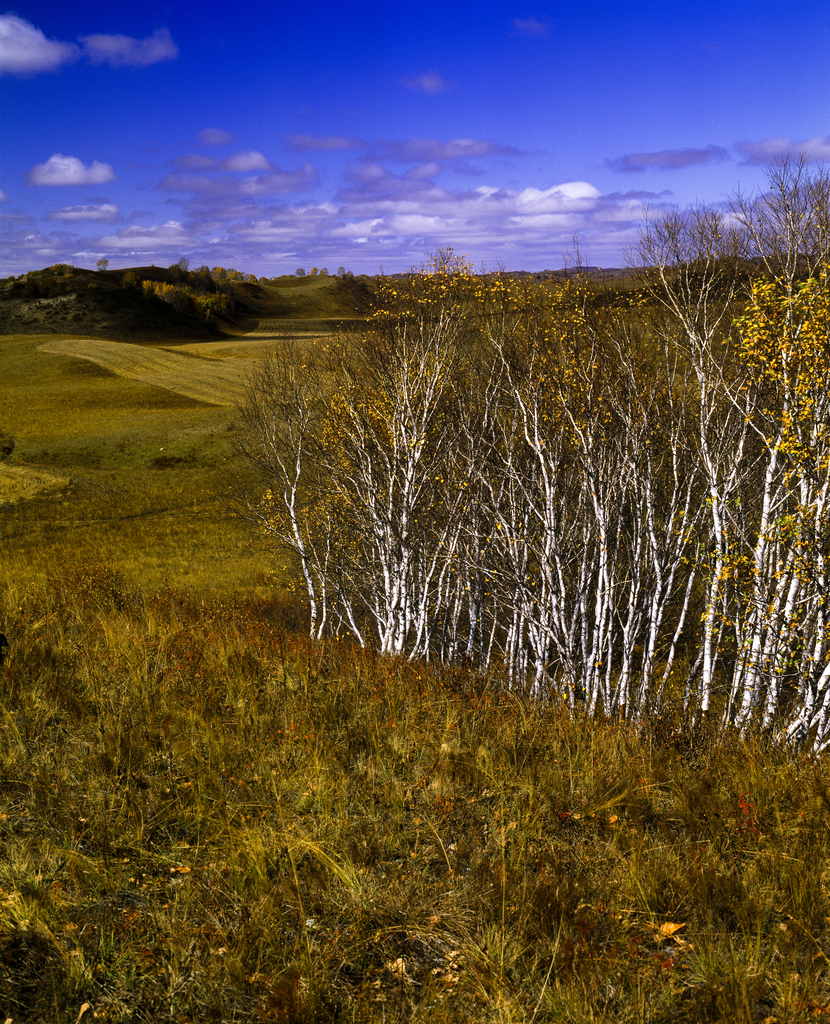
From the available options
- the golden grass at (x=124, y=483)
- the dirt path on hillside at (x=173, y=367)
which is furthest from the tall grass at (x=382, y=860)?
the dirt path on hillside at (x=173, y=367)

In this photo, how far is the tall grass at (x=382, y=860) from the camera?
3.25 meters

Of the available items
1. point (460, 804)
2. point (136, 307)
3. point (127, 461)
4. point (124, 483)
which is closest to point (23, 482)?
point (124, 483)

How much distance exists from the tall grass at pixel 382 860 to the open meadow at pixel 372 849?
0.06 feet

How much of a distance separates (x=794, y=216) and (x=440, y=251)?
339 inches

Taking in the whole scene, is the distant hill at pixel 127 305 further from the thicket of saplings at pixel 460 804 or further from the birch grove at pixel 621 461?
the thicket of saplings at pixel 460 804

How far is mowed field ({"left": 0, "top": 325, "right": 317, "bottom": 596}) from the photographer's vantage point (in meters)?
26.9

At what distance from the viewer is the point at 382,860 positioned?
4.32 m

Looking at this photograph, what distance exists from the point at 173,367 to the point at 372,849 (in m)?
62.8

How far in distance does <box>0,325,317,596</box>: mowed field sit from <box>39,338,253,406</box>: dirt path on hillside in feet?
0.62

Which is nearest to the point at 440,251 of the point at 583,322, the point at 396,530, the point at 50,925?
the point at 583,322

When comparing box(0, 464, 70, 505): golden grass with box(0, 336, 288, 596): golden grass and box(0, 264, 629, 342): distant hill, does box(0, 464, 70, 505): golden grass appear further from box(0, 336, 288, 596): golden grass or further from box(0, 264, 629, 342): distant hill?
box(0, 264, 629, 342): distant hill

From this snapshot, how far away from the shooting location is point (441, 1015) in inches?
122

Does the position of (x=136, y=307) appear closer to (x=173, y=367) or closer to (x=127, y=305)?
(x=127, y=305)

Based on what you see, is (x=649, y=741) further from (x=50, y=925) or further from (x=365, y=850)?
(x=50, y=925)
